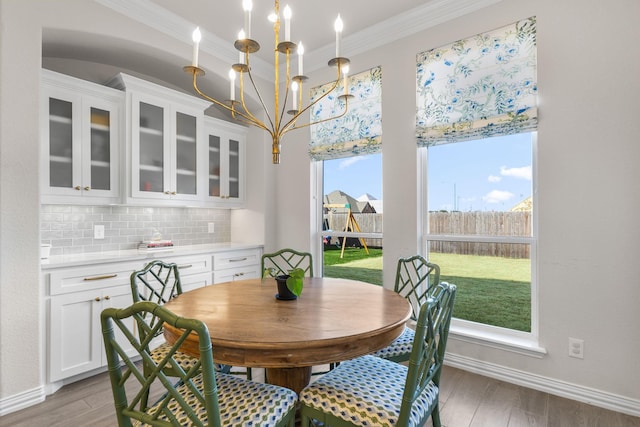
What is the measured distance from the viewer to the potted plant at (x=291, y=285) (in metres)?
1.81

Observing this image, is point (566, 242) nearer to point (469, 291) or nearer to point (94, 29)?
point (469, 291)

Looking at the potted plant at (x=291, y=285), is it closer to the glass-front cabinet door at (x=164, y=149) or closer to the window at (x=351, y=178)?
the window at (x=351, y=178)

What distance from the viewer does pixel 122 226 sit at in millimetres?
3322

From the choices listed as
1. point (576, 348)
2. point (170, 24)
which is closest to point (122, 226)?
point (170, 24)

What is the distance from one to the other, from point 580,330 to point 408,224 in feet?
4.56

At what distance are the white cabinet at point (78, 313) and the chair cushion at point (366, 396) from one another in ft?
6.45

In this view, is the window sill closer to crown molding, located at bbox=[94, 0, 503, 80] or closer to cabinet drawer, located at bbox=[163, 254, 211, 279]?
cabinet drawer, located at bbox=[163, 254, 211, 279]

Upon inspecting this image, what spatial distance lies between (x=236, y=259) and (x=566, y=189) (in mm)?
2970

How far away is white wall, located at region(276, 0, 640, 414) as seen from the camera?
84.3 inches

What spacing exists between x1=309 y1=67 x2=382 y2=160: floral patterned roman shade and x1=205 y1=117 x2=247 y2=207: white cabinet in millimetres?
927

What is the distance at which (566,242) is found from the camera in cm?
235

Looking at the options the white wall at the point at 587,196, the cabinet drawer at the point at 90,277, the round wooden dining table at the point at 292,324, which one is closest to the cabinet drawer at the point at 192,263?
the cabinet drawer at the point at 90,277

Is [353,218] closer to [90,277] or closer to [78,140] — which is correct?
[90,277]

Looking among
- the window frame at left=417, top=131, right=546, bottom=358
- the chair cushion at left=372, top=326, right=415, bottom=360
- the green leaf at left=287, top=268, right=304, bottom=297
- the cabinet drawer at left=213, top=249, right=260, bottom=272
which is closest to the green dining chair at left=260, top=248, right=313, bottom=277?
the cabinet drawer at left=213, top=249, right=260, bottom=272
